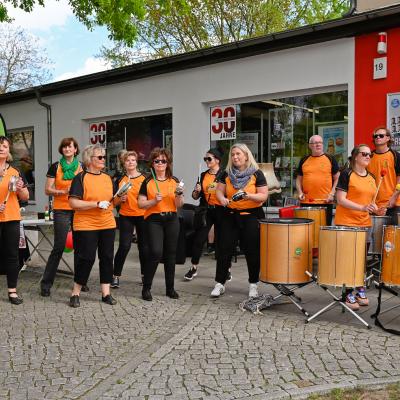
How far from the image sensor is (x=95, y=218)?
239 inches

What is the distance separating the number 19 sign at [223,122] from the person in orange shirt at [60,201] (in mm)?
5250

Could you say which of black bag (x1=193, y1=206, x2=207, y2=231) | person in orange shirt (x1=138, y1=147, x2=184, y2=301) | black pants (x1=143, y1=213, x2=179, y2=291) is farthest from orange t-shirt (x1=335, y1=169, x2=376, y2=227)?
black bag (x1=193, y1=206, x2=207, y2=231)

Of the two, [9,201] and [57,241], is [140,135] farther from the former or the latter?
[9,201]

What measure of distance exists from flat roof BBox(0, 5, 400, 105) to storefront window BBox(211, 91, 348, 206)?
102 cm

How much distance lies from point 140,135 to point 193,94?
89.6 inches

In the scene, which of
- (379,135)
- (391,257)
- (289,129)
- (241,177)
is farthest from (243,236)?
(289,129)

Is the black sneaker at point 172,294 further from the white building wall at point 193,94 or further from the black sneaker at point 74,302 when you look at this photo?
the white building wall at point 193,94

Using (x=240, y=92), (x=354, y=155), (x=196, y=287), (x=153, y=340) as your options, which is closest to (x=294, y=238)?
(x=354, y=155)

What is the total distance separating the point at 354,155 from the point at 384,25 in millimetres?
4033

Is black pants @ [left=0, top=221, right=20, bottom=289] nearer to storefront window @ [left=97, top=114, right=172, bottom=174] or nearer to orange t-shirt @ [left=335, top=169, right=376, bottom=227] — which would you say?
orange t-shirt @ [left=335, top=169, right=376, bottom=227]

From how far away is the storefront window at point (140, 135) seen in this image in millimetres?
12914

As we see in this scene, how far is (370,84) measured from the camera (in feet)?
29.8

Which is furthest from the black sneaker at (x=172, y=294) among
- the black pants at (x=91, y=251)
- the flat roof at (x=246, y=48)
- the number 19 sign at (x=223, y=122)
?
the number 19 sign at (x=223, y=122)

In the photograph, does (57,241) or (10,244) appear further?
(57,241)
